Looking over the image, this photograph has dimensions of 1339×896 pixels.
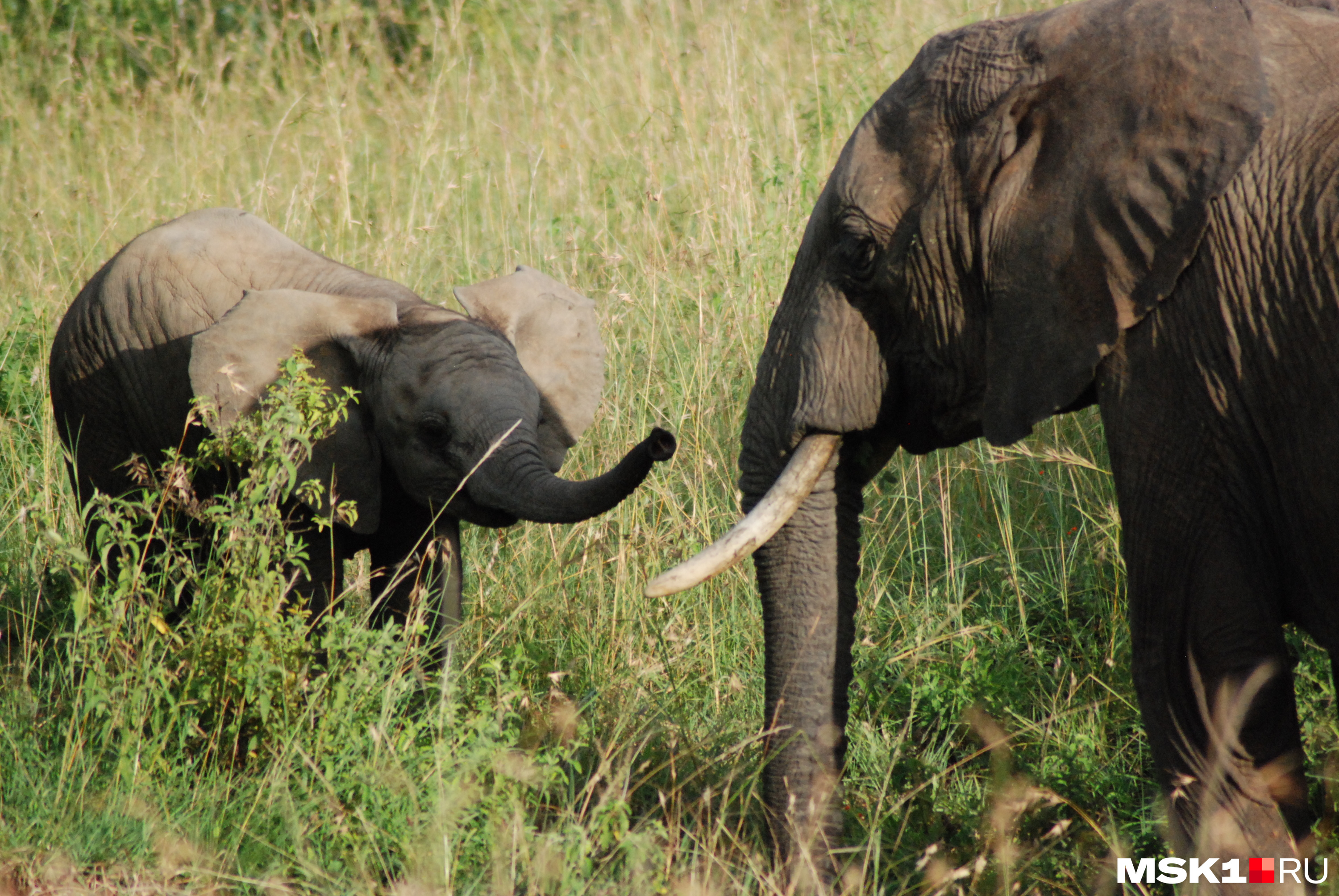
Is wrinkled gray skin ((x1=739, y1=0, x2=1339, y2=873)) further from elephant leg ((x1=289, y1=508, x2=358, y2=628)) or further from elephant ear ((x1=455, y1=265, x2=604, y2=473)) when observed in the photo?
elephant leg ((x1=289, y1=508, x2=358, y2=628))

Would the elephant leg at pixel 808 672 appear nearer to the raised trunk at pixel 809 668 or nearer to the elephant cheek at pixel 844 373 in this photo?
the raised trunk at pixel 809 668

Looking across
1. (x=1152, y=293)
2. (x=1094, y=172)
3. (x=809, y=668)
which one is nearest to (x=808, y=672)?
(x=809, y=668)

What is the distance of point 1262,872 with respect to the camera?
8.84 feet

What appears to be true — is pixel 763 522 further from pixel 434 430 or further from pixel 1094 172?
pixel 434 430

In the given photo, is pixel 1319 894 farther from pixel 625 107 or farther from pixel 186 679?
pixel 625 107

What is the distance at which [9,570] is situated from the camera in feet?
17.3

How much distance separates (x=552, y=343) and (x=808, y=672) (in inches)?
74.5

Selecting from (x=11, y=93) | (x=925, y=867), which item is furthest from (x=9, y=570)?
(x=11, y=93)

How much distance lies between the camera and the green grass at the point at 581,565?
3275 millimetres

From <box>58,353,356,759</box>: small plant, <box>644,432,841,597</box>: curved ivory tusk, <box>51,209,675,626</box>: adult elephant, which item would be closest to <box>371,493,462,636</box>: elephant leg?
<box>51,209,675,626</box>: adult elephant

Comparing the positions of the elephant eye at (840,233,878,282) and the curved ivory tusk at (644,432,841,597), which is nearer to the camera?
the curved ivory tusk at (644,432,841,597)

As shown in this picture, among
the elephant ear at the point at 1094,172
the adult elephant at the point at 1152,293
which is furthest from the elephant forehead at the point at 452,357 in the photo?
the elephant ear at the point at 1094,172

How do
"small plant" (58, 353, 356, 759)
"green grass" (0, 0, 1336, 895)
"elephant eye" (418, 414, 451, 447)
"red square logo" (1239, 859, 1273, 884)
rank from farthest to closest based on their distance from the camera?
1. "elephant eye" (418, 414, 451, 447)
2. "small plant" (58, 353, 356, 759)
3. "green grass" (0, 0, 1336, 895)
4. "red square logo" (1239, 859, 1273, 884)

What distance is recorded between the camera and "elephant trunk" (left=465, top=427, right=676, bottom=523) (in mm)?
3715
